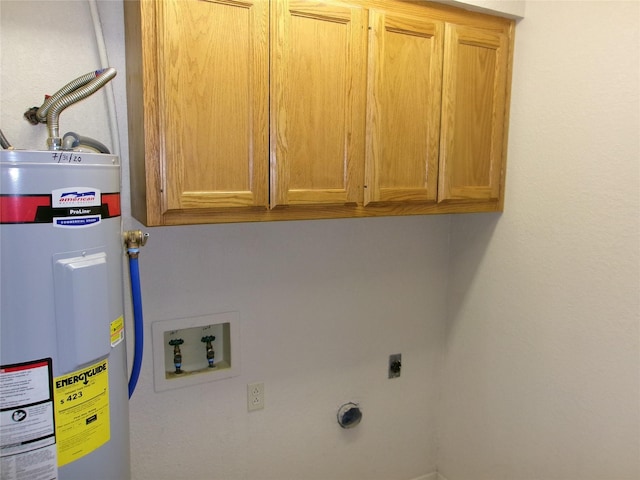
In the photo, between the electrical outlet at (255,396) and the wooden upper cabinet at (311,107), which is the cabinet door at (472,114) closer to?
the wooden upper cabinet at (311,107)

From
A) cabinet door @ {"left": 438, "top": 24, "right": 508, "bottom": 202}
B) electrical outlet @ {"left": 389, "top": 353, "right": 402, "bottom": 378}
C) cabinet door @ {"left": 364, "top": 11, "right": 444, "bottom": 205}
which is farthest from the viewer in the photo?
electrical outlet @ {"left": 389, "top": 353, "right": 402, "bottom": 378}

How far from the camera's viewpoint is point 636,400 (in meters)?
1.40

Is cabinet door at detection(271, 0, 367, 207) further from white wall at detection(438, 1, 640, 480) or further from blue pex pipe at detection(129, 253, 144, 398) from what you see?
white wall at detection(438, 1, 640, 480)

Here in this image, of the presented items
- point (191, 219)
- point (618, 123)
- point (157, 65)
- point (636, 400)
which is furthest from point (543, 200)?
point (157, 65)

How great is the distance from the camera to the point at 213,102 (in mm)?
1242

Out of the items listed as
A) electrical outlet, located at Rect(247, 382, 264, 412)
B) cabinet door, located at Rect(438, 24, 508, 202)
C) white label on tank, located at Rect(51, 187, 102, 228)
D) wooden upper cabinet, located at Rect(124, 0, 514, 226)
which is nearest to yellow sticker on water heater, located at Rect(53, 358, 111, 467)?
white label on tank, located at Rect(51, 187, 102, 228)

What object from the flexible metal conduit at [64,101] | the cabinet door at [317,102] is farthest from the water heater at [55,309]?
the cabinet door at [317,102]

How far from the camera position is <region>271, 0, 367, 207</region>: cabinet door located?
4.33 ft

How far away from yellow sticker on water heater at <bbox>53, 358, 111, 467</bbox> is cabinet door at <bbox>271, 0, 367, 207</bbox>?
0.63 metres

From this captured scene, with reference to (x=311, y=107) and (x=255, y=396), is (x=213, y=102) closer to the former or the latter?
(x=311, y=107)

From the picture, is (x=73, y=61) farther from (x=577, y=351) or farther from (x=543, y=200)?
(x=577, y=351)

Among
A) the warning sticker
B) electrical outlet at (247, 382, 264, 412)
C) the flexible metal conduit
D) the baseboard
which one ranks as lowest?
the baseboard

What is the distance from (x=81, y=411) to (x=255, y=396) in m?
0.87

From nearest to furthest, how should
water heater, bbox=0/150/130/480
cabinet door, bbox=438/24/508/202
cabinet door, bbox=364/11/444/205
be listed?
water heater, bbox=0/150/130/480
cabinet door, bbox=364/11/444/205
cabinet door, bbox=438/24/508/202
